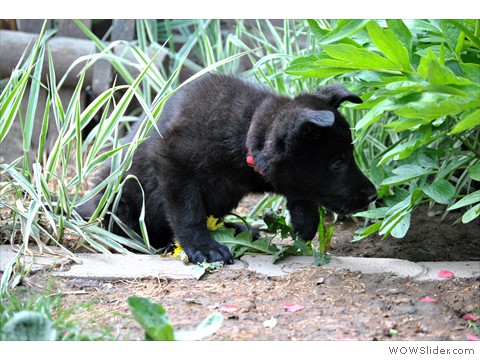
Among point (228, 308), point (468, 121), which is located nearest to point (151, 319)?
point (228, 308)

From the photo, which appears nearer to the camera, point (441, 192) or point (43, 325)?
point (43, 325)

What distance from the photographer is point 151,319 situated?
2.28m

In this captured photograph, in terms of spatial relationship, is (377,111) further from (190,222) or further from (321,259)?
(190,222)

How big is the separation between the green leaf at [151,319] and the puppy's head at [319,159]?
4.15 feet

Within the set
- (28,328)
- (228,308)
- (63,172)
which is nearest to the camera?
(28,328)

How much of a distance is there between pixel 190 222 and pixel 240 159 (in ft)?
1.37

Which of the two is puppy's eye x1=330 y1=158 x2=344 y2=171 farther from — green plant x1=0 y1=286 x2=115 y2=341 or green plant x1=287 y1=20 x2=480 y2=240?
green plant x1=0 y1=286 x2=115 y2=341

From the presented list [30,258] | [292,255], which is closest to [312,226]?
[292,255]

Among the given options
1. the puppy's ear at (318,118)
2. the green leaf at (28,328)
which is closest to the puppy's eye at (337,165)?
the puppy's ear at (318,118)

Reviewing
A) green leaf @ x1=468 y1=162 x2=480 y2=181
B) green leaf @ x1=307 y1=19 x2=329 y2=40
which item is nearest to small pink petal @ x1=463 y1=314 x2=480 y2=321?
green leaf @ x1=468 y1=162 x2=480 y2=181

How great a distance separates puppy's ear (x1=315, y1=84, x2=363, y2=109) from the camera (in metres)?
3.57

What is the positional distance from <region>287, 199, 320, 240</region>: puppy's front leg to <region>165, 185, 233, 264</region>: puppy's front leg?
0.43m

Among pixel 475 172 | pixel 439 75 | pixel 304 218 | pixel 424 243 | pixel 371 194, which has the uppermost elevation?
pixel 439 75

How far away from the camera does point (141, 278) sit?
3.26 meters
